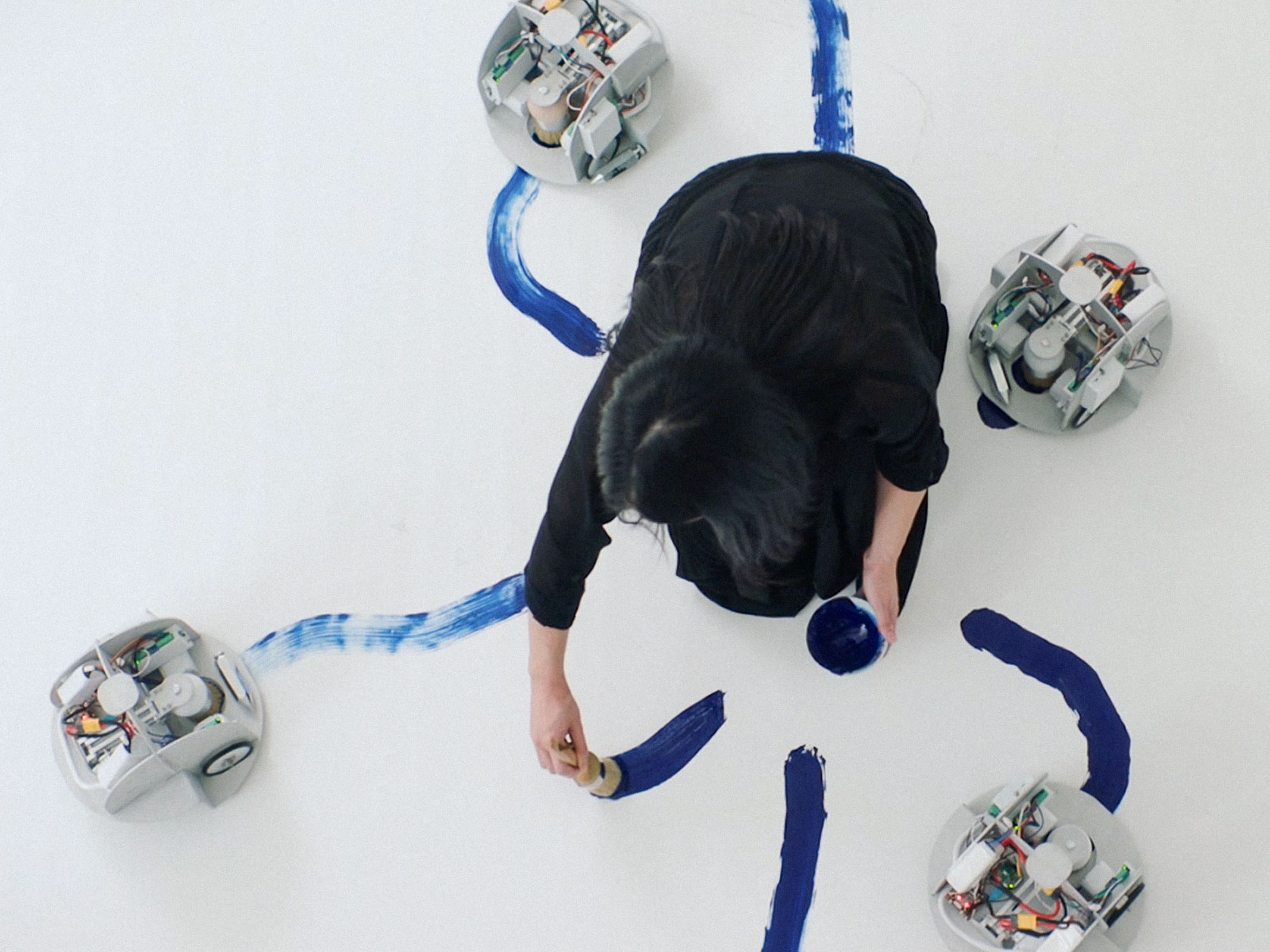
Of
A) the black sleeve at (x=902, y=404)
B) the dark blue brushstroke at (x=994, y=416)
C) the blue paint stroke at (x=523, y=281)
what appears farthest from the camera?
the blue paint stroke at (x=523, y=281)

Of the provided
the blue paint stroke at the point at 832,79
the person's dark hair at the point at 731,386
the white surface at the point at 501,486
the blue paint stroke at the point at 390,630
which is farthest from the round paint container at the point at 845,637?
the blue paint stroke at the point at 832,79

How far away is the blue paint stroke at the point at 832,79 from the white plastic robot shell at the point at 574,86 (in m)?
0.22

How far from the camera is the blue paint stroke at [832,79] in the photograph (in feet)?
5.50

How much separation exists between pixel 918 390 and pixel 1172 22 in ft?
3.36

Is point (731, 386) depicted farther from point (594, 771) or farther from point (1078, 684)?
point (1078, 684)

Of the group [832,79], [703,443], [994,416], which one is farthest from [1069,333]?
[703,443]

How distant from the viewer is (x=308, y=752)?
1.53 m

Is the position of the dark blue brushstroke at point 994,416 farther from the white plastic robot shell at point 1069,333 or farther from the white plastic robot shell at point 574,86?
the white plastic robot shell at point 574,86

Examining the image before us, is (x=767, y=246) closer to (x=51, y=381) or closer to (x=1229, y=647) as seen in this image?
(x=1229, y=647)

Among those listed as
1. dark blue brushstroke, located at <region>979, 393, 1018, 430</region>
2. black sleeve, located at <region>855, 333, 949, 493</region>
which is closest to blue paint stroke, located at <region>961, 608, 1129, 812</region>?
dark blue brushstroke, located at <region>979, 393, 1018, 430</region>

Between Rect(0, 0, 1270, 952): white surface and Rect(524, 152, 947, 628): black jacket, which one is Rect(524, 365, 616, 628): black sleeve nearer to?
Rect(524, 152, 947, 628): black jacket

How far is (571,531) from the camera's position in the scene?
43.7 inches

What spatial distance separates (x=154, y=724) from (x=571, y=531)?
71cm

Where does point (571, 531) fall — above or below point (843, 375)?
below
